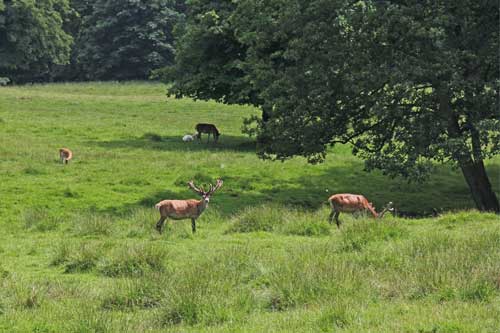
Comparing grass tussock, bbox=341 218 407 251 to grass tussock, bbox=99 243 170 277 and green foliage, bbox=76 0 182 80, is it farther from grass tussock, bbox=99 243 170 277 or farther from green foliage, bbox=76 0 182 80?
green foliage, bbox=76 0 182 80

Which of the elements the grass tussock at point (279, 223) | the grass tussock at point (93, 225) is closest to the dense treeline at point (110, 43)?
the grass tussock at point (93, 225)

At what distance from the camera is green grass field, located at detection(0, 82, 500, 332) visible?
9.92 metres

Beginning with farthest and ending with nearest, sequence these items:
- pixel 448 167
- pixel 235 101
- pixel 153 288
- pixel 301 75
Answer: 1. pixel 235 101
2. pixel 448 167
3. pixel 301 75
4. pixel 153 288

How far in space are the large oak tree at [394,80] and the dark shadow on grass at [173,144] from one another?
1020 cm

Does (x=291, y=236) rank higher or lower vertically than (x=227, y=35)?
lower

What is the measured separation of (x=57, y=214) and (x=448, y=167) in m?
19.8

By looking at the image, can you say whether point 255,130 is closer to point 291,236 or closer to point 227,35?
point 291,236

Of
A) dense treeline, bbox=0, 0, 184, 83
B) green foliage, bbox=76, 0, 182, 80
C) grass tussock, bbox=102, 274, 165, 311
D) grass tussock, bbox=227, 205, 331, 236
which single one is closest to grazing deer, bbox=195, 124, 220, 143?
grass tussock, bbox=227, 205, 331, 236

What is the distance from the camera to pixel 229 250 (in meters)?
14.2

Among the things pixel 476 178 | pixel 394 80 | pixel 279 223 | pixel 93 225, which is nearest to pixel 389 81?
pixel 394 80

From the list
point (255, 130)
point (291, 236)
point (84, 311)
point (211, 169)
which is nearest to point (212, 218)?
point (291, 236)

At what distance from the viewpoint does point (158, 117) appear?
1909 inches

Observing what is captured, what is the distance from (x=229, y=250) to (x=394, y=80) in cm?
981

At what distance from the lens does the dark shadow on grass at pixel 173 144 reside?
34875 mm
